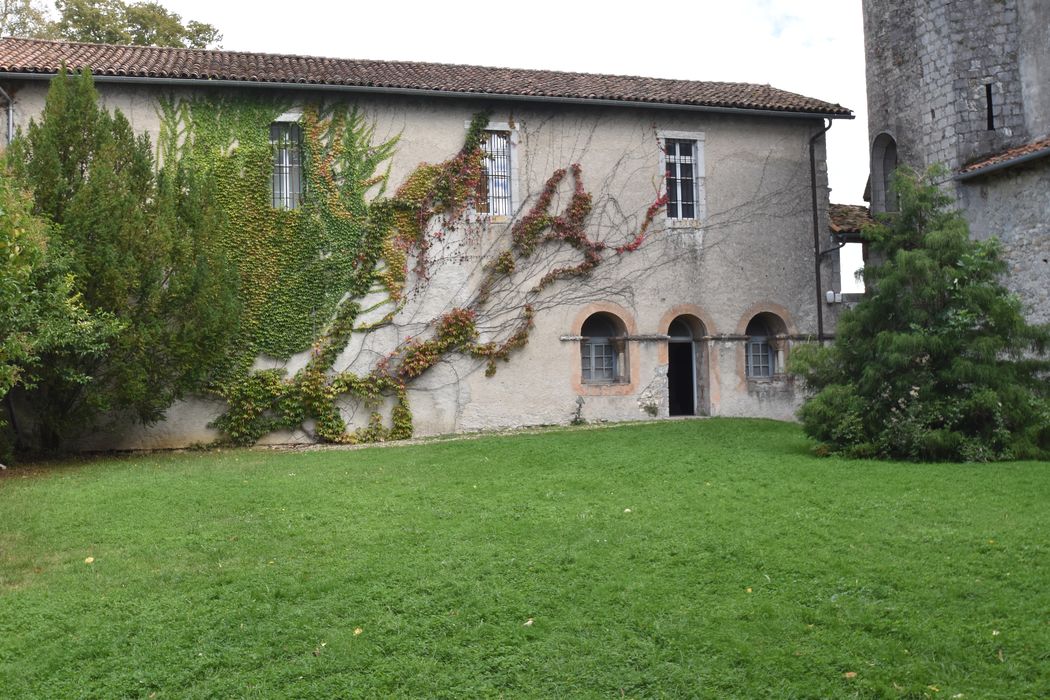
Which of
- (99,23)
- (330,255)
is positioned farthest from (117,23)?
(330,255)

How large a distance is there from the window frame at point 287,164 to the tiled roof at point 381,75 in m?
0.82

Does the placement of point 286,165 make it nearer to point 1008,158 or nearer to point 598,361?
point 598,361

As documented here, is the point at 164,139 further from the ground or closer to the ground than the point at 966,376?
further from the ground

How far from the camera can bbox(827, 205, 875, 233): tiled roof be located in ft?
63.8

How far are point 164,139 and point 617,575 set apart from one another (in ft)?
41.1

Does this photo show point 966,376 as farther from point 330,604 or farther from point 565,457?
point 330,604

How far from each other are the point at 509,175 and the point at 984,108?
8.58m

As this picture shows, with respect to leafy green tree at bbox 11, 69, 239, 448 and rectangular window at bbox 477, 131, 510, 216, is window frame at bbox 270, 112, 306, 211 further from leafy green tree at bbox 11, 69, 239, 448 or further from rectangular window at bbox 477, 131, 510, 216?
rectangular window at bbox 477, 131, 510, 216

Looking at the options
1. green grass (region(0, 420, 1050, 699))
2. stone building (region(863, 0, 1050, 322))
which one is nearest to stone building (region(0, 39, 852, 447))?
stone building (region(863, 0, 1050, 322))

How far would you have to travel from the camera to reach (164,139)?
16.1 m

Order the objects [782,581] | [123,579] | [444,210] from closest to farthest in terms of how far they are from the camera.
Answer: [782,581], [123,579], [444,210]

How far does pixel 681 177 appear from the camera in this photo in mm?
18812

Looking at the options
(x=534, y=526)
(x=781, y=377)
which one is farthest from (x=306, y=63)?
→ (x=534, y=526)

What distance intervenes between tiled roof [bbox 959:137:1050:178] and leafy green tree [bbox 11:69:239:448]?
12406mm
